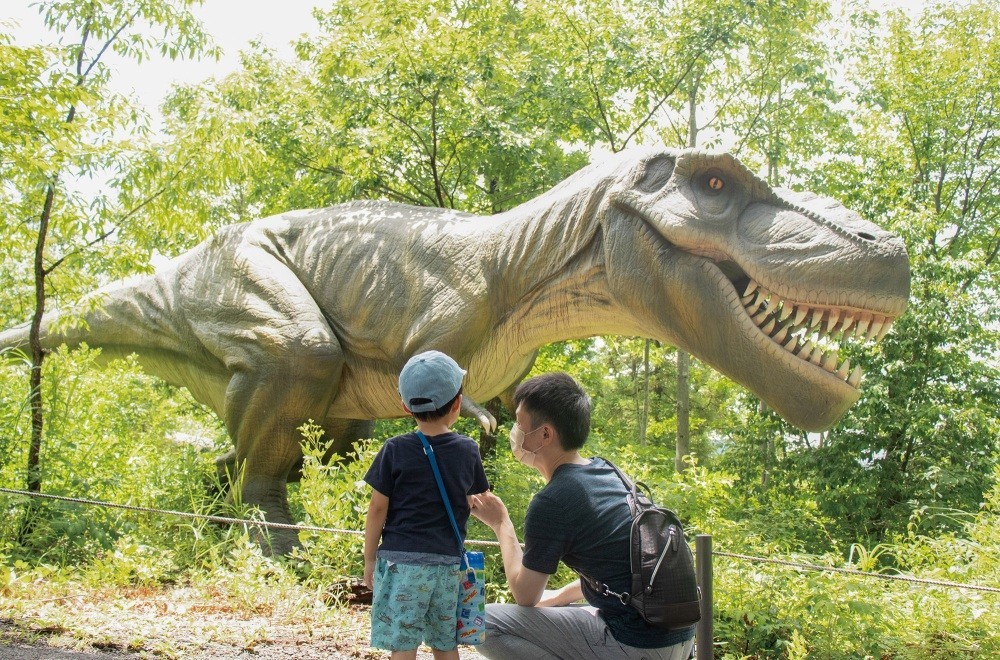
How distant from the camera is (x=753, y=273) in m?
4.01

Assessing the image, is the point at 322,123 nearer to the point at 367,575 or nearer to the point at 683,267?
the point at 683,267

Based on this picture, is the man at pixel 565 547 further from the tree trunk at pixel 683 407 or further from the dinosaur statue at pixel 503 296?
the tree trunk at pixel 683 407

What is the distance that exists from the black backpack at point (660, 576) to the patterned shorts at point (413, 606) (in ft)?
1.51

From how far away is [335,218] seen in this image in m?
5.61

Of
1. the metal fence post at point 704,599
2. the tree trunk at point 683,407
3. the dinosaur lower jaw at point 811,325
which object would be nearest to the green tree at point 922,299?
the tree trunk at point 683,407

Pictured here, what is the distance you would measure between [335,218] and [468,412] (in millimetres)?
1584

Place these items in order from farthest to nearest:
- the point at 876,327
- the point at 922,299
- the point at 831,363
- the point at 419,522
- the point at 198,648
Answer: the point at 922,299
the point at 831,363
the point at 876,327
the point at 198,648
the point at 419,522

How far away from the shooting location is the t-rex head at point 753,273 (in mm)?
3799

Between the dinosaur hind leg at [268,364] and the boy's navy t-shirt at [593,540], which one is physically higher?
the dinosaur hind leg at [268,364]

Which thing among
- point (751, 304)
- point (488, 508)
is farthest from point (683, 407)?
point (488, 508)

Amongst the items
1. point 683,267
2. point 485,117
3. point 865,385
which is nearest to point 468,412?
point 683,267

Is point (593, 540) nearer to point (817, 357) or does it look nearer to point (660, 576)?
point (660, 576)

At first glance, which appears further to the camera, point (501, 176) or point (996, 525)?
point (501, 176)

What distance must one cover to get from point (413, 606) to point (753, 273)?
2.20 meters
